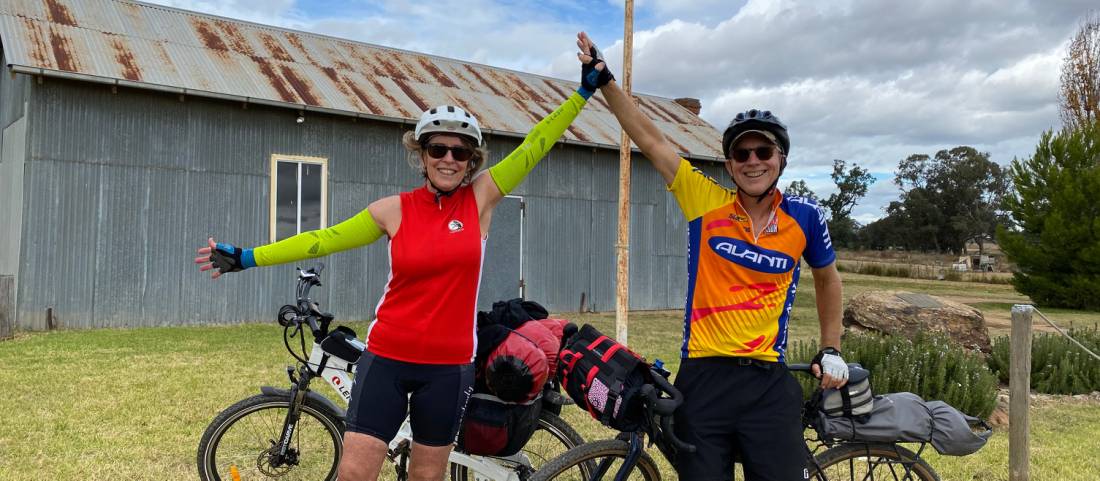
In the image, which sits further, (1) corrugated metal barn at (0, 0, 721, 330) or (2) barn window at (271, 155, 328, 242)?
(2) barn window at (271, 155, 328, 242)

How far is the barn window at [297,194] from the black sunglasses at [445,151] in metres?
10.4

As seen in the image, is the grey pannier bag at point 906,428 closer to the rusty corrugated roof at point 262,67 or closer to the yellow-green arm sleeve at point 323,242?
the yellow-green arm sleeve at point 323,242

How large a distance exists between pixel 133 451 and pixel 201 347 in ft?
16.9

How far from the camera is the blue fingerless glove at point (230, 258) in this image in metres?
3.21

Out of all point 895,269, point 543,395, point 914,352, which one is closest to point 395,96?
point 914,352

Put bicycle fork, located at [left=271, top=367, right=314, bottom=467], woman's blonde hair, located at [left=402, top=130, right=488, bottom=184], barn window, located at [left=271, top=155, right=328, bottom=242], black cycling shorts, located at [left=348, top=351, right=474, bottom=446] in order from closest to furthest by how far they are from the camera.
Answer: black cycling shorts, located at [left=348, top=351, right=474, bottom=446] < woman's blonde hair, located at [left=402, top=130, right=488, bottom=184] < bicycle fork, located at [left=271, top=367, right=314, bottom=467] < barn window, located at [left=271, top=155, right=328, bottom=242]

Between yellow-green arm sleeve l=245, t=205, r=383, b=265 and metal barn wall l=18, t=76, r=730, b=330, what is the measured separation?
33.6ft

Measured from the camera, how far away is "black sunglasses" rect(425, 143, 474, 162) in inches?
120

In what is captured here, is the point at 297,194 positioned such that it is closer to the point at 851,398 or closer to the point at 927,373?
the point at 927,373

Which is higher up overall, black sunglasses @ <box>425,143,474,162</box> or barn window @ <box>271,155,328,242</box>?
barn window @ <box>271,155,328,242</box>

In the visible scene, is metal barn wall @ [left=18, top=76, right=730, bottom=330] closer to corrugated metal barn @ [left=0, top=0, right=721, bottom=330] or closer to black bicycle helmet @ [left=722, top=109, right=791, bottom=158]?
corrugated metal barn @ [left=0, top=0, right=721, bottom=330]

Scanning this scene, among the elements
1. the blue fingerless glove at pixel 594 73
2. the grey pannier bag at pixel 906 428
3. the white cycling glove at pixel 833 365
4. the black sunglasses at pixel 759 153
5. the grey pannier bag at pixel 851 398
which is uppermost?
the blue fingerless glove at pixel 594 73

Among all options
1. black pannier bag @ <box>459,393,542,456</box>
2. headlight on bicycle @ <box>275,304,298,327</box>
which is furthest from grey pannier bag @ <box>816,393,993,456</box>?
headlight on bicycle @ <box>275,304,298,327</box>

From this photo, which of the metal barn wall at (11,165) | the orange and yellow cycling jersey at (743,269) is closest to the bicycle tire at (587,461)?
the orange and yellow cycling jersey at (743,269)
